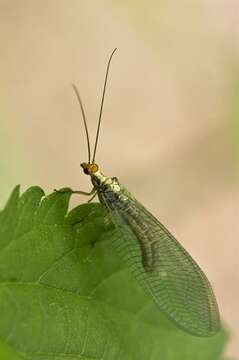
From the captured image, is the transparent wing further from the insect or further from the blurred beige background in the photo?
the blurred beige background

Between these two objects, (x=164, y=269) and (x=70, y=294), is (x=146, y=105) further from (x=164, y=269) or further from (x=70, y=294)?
(x=70, y=294)

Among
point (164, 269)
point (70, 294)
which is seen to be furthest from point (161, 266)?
point (70, 294)

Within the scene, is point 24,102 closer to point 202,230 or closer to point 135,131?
point 135,131

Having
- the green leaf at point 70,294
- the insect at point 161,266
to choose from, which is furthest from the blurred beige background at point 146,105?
the green leaf at point 70,294

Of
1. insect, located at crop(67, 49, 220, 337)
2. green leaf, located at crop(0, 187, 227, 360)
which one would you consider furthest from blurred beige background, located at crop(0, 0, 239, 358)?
green leaf, located at crop(0, 187, 227, 360)

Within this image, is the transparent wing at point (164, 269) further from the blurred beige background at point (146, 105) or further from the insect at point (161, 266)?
the blurred beige background at point (146, 105)

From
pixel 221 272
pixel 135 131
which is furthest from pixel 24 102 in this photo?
pixel 221 272

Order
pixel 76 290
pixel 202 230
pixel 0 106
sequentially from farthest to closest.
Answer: pixel 202 230 < pixel 0 106 < pixel 76 290
